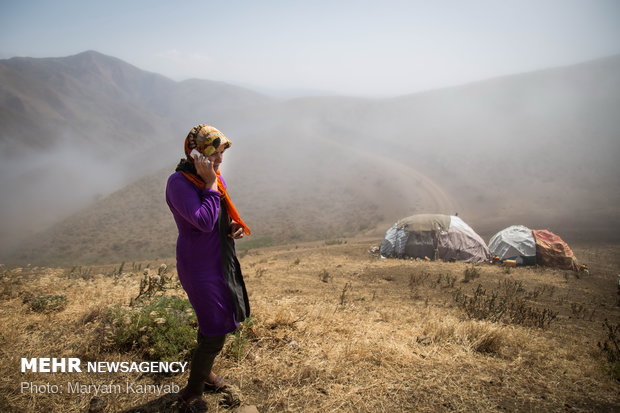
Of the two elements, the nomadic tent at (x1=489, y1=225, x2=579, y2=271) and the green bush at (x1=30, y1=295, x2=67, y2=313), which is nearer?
the green bush at (x1=30, y1=295, x2=67, y2=313)

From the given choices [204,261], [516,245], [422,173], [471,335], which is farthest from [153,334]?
[422,173]

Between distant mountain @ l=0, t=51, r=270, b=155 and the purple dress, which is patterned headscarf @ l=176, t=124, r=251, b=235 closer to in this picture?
the purple dress

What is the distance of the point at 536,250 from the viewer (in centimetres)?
1258

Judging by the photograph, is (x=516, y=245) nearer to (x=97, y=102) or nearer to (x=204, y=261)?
(x=204, y=261)

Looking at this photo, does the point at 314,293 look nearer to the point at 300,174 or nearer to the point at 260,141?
the point at 300,174

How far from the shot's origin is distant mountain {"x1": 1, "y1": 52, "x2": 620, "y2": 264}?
30.2 meters

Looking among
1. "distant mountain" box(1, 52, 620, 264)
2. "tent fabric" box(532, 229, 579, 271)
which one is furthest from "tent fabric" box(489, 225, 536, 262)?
"distant mountain" box(1, 52, 620, 264)

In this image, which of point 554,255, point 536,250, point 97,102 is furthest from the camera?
point 97,102

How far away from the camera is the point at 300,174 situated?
4559cm

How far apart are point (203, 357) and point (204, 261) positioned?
750mm

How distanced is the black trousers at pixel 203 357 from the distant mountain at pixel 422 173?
2222cm

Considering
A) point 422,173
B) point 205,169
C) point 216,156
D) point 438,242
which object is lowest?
point 438,242

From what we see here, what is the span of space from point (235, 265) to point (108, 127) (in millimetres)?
129855

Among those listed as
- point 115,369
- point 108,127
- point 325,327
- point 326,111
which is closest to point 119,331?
point 115,369
